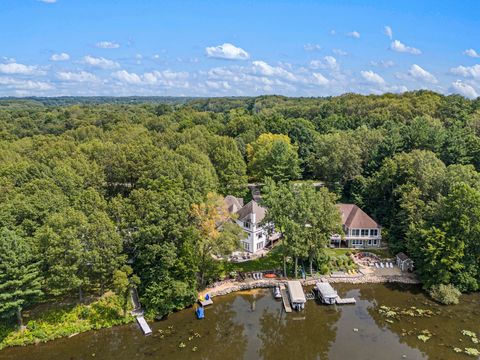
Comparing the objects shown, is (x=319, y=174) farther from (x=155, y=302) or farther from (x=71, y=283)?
(x=71, y=283)

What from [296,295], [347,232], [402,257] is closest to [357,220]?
[347,232]

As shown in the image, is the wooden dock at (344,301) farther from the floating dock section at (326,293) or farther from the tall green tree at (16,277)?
the tall green tree at (16,277)

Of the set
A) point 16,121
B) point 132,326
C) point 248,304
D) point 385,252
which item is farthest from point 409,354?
point 16,121

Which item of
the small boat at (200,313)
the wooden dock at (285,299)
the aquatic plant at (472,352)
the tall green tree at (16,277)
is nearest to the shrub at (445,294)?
the aquatic plant at (472,352)

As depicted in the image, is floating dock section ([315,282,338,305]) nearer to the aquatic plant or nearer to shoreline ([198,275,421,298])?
shoreline ([198,275,421,298])

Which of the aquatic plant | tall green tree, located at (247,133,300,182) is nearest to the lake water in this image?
the aquatic plant

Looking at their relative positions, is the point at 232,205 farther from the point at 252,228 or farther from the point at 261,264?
the point at 261,264
